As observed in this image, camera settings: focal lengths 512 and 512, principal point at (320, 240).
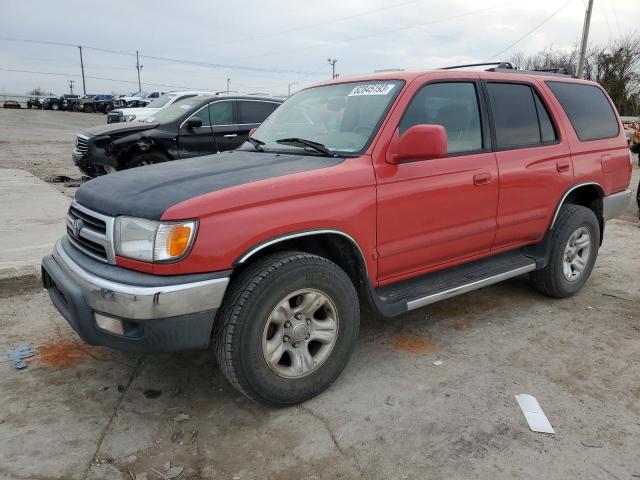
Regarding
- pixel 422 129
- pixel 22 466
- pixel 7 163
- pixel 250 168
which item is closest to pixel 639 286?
pixel 422 129

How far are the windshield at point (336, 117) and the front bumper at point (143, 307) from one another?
1.29 metres

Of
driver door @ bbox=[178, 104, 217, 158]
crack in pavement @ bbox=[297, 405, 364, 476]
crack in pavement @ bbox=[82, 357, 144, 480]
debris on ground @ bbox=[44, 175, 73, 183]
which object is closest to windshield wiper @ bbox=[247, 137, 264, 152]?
crack in pavement @ bbox=[82, 357, 144, 480]

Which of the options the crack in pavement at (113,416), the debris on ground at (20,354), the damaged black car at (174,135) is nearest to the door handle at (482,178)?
the crack in pavement at (113,416)

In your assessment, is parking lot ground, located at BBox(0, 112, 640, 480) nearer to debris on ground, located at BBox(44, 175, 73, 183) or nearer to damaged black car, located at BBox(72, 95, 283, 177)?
damaged black car, located at BBox(72, 95, 283, 177)

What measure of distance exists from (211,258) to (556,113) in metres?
3.22

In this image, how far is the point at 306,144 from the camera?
3.38 metres

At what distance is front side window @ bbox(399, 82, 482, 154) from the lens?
3367 millimetres

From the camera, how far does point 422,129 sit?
2.95 metres

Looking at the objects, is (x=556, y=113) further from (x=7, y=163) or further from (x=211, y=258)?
(x=7, y=163)

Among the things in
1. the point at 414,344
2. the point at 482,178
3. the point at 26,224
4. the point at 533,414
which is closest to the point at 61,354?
the point at 414,344

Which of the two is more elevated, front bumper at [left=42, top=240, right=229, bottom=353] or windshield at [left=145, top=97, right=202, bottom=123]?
windshield at [left=145, top=97, right=202, bottom=123]

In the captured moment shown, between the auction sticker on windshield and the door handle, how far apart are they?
0.85 meters

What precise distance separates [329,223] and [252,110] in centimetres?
697

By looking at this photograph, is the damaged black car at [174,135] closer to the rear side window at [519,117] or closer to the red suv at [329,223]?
the red suv at [329,223]
